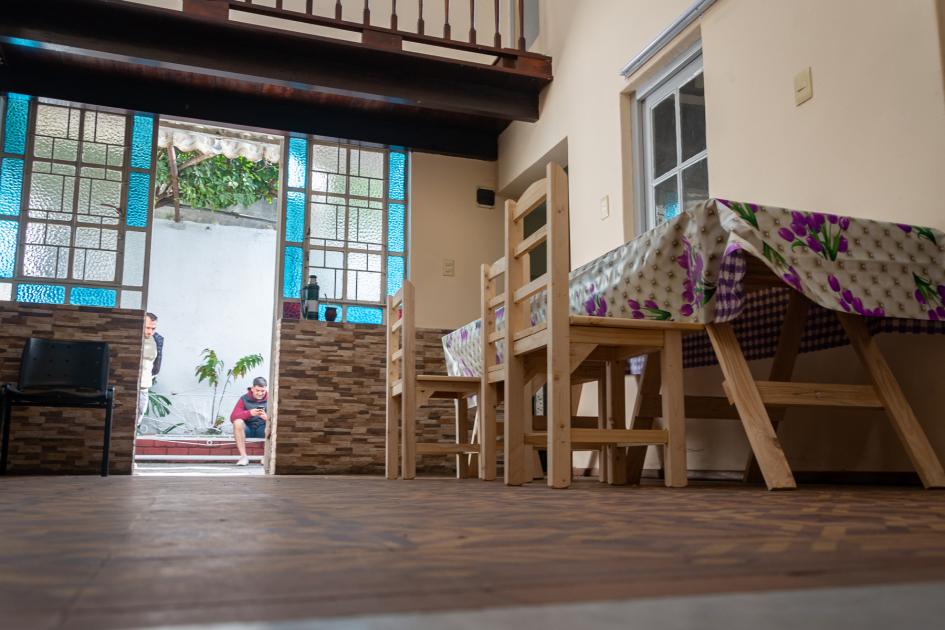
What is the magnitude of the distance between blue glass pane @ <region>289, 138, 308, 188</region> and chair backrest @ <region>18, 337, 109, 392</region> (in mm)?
1682

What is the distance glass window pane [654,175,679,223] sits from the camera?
395 centimetres

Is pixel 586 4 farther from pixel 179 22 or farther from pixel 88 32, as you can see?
pixel 88 32

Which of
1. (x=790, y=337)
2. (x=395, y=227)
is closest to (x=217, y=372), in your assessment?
(x=395, y=227)

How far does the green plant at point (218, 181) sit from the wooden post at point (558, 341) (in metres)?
8.73

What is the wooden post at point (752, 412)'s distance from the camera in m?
1.89

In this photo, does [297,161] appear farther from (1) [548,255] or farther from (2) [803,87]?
(1) [548,255]

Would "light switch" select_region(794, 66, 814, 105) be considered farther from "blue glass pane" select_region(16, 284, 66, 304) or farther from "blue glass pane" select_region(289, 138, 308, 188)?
"blue glass pane" select_region(16, 284, 66, 304)

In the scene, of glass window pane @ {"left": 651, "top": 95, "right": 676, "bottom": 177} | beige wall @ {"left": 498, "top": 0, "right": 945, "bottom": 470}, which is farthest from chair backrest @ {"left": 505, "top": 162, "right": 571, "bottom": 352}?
glass window pane @ {"left": 651, "top": 95, "right": 676, "bottom": 177}

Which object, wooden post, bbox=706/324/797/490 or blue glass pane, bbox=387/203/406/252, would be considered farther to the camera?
blue glass pane, bbox=387/203/406/252

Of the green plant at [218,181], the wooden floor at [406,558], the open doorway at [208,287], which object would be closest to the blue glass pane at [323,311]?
the wooden floor at [406,558]

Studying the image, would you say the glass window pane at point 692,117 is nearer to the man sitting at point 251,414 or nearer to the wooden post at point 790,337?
the wooden post at point 790,337

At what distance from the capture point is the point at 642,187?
13.8 ft

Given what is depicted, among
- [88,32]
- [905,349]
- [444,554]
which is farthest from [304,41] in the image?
[444,554]

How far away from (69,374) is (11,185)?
1.31m
